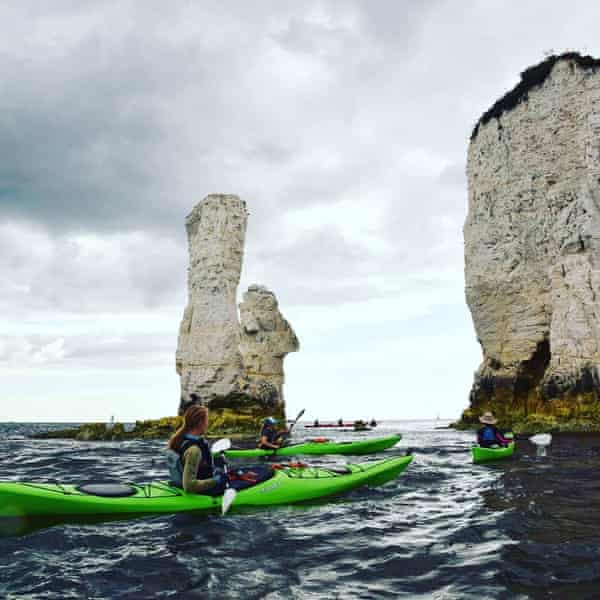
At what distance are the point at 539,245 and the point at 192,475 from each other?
24.4m

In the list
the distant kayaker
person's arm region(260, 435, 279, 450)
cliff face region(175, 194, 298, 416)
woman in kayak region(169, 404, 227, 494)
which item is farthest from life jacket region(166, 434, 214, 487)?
cliff face region(175, 194, 298, 416)

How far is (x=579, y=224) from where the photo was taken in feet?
75.8

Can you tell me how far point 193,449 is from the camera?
5.82m

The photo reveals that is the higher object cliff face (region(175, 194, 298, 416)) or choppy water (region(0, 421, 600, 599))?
cliff face (region(175, 194, 298, 416))

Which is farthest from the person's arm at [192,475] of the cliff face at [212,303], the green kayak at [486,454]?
the cliff face at [212,303]

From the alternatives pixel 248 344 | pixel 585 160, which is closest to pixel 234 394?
Answer: pixel 248 344

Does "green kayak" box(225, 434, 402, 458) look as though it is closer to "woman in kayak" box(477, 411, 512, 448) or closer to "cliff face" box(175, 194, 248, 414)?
"woman in kayak" box(477, 411, 512, 448)

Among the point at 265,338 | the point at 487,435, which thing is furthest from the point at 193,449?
the point at 265,338

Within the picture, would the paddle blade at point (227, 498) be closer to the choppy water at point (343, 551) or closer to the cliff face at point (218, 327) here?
the choppy water at point (343, 551)

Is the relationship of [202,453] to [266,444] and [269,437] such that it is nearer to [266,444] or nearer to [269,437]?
[266,444]

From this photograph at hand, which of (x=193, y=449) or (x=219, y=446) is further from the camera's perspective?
(x=219, y=446)

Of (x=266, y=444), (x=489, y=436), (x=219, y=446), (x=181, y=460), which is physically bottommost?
(x=266, y=444)

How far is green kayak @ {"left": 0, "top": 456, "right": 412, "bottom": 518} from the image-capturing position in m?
5.49

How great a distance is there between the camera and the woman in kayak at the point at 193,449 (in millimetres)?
5822
